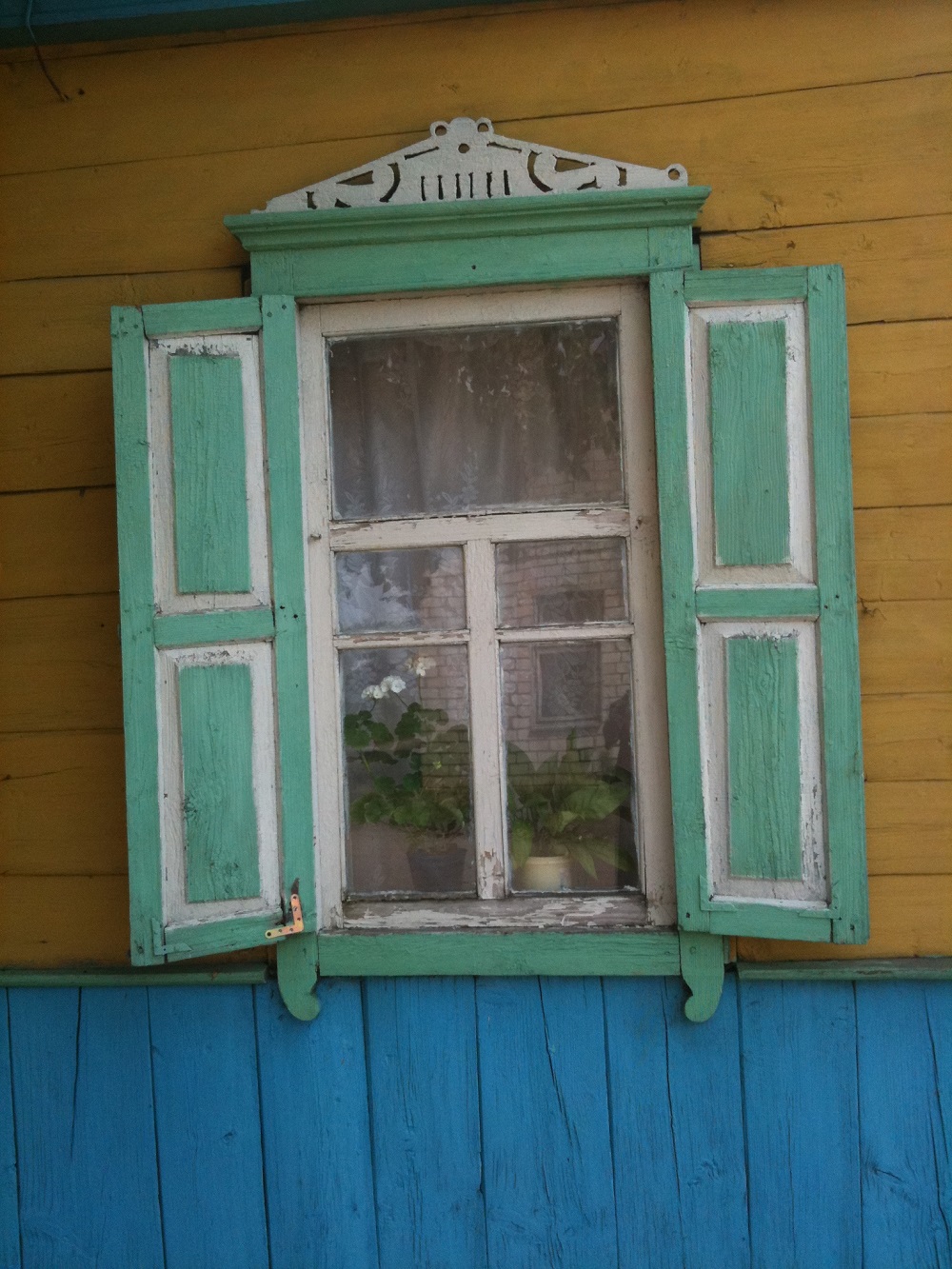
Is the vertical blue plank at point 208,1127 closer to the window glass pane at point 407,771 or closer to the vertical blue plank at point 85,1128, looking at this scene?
the vertical blue plank at point 85,1128

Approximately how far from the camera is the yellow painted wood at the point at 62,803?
7.01 ft

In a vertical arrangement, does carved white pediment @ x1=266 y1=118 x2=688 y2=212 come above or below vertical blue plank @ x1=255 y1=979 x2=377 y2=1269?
above

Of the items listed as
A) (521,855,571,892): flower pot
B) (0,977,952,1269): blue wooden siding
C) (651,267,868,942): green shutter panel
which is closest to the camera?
(651,267,868,942): green shutter panel

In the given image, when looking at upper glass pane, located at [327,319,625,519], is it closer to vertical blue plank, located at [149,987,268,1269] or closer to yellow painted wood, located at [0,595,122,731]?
yellow painted wood, located at [0,595,122,731]

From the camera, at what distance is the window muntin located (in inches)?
80.4

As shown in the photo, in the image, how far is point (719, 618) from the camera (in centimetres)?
192

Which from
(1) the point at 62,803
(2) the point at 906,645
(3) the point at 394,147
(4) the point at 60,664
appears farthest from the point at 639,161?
(1) the point at 62,803

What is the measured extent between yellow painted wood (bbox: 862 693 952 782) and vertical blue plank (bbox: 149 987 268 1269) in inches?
54.5

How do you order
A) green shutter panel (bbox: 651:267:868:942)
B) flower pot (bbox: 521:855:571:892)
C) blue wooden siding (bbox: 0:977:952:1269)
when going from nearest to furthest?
green shutter panel (bbox: 651:267:868:942)
blue wooden siding (bbox: 0:977:952:1269)
flower pot (bbox: 521:855:571:892)

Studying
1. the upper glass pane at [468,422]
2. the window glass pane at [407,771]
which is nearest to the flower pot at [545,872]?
the window glass pane at [407,771]

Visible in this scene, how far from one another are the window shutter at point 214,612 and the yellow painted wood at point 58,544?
0.71ft

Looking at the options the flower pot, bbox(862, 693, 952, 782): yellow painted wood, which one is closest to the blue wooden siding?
the flower pot

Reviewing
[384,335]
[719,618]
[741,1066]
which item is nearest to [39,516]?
[384,335]

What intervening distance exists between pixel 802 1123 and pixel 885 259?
1.74m
